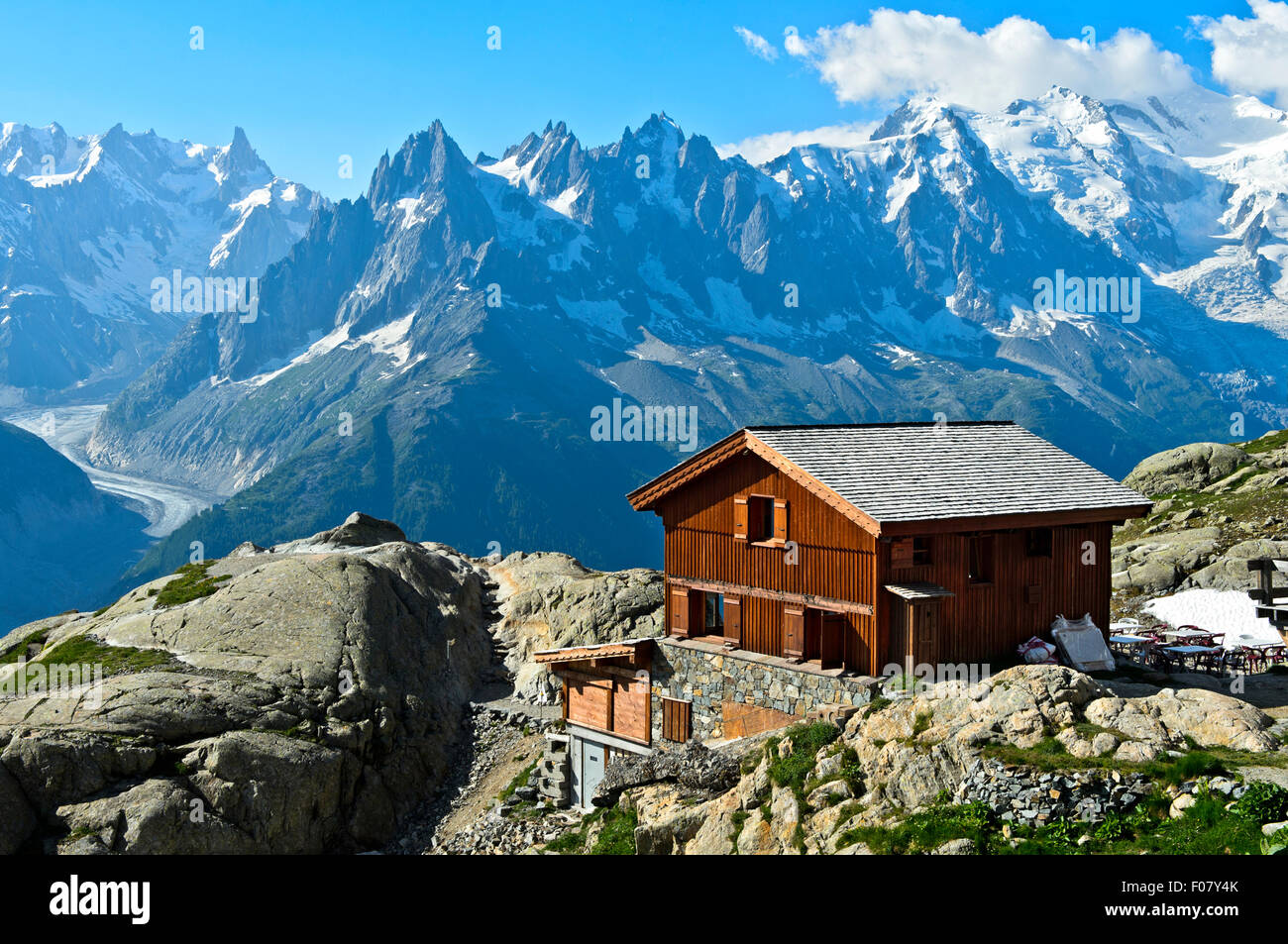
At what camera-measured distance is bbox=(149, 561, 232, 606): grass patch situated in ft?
210

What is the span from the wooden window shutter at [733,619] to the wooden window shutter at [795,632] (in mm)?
2353

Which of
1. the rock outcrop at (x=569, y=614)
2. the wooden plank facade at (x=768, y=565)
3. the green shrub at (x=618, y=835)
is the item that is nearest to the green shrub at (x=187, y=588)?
the rock outcrop at (x=569, y=614)

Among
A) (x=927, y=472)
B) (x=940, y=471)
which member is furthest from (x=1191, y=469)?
(x=927, y=472)

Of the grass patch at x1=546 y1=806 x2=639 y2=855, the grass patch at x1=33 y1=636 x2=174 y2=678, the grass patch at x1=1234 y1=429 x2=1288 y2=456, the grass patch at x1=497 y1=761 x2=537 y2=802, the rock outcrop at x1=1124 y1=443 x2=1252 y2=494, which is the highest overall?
the grass patch at x1=1234 y1=429 x2=1288 y2=456

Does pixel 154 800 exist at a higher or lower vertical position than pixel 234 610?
lower

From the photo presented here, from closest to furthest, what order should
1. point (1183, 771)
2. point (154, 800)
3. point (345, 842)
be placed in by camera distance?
point (1183, 771), point (154, 800), point (345, 842)

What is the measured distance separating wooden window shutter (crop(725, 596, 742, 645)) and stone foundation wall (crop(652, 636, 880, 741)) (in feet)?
2.17

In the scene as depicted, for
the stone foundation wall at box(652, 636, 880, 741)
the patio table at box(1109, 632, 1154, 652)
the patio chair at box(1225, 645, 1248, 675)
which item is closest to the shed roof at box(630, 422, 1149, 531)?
the patio table at box(1109, 632, 1154, 652)

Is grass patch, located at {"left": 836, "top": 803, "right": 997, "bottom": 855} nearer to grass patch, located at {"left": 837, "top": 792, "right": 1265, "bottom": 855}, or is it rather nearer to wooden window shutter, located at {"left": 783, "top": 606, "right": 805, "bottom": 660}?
grass patch, located at {"left": 837, "top": 792, "right": 1265, "bottom": 855}

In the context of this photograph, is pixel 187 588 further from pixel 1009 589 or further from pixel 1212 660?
pixel 1212 660

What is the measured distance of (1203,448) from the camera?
77250mm
